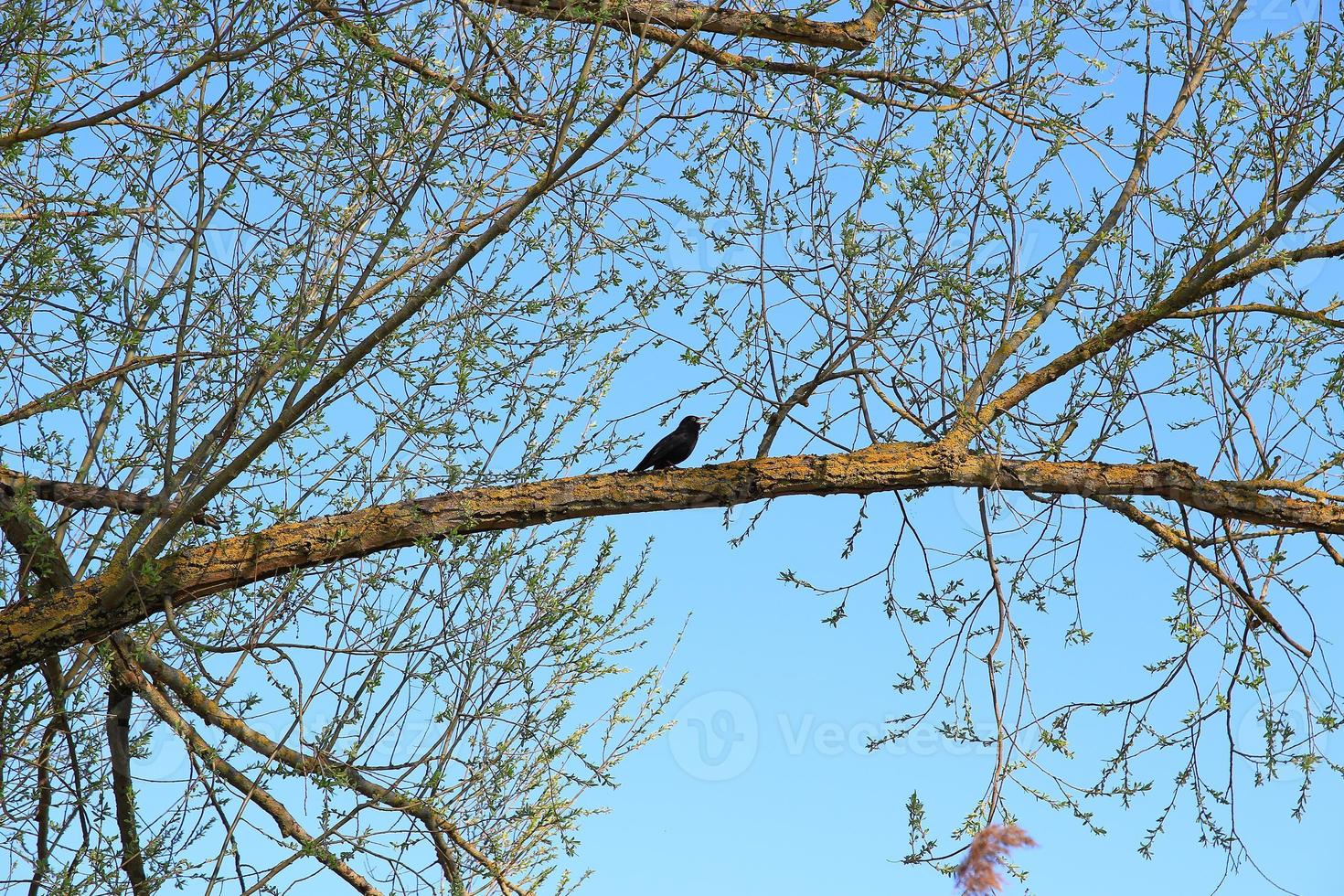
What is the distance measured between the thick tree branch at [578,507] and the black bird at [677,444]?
1368mm

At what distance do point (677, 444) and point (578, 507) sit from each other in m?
1.61

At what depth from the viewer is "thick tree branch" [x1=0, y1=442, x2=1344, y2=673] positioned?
4.51 meters

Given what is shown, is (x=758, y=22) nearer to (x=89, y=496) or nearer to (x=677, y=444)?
(x=677, y=444)

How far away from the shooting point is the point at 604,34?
191 inches

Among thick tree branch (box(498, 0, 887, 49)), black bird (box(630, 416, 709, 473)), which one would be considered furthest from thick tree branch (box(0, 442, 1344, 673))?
thick tree branch (box(498, 0, 887, 49))

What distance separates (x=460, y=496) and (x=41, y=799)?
84.7 inches

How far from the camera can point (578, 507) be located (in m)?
4.72

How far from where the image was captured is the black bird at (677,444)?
618 cm

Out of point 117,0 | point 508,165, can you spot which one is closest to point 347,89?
point 508,165

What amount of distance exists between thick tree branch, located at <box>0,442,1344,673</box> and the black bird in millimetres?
1368

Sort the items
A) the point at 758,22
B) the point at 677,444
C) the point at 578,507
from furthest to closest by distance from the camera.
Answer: the point at 677,444, the point at 758,22, the point at 578,507

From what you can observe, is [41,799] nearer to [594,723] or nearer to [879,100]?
[594,723]

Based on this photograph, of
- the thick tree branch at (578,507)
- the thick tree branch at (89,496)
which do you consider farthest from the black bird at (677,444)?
the thick tree branch at (89,496)

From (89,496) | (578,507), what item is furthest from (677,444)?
(89,496)
